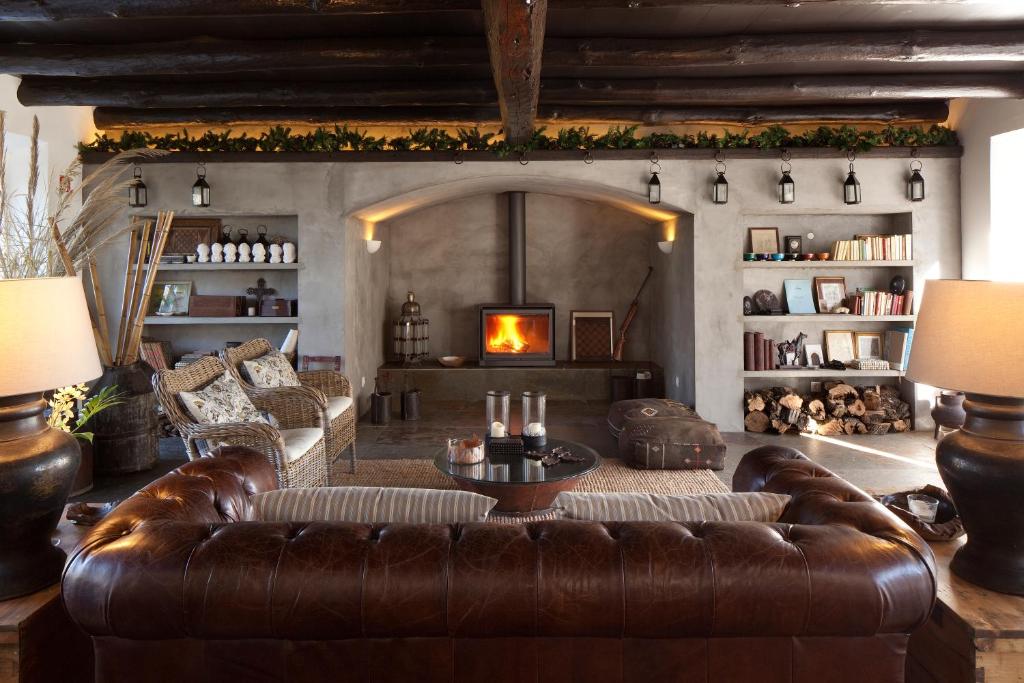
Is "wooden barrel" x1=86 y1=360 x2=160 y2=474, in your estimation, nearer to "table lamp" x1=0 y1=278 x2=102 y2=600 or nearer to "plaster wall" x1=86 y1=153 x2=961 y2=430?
"plaster wall" x1=86 y1=153 x2=961 y2=430

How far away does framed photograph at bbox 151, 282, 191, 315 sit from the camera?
699 centimetres

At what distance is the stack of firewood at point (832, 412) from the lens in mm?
6461

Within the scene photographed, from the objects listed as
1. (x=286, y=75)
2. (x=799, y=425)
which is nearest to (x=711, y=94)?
(x=799, y=425)

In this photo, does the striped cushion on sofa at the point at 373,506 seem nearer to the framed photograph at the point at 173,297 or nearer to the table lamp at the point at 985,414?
the table lamp at the point at 985,414

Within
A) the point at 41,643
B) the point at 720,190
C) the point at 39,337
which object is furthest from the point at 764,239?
the point at 41,643

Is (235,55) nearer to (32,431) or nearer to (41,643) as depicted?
(32,431)

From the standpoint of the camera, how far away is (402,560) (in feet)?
4.96

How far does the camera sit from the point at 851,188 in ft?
20.4

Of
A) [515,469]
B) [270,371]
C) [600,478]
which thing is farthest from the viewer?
[600,478]

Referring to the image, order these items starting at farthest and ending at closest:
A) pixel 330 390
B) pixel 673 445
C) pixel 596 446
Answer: pixel 596 446, pixel 330 390, pixel 673 445

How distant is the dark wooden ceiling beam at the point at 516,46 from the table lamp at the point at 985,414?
7.02 ft

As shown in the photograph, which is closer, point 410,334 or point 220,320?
point 220,320

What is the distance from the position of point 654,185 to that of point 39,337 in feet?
17.7

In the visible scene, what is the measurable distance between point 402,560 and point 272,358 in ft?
12.6
